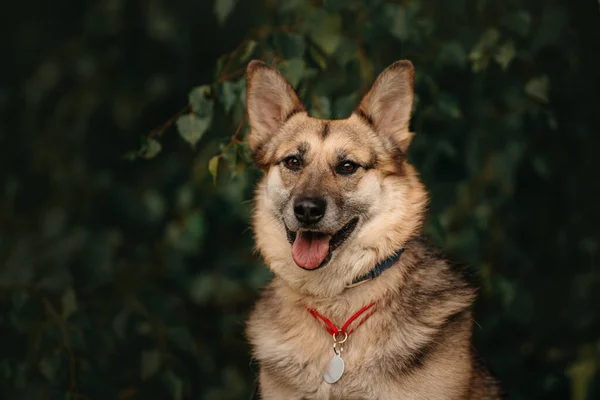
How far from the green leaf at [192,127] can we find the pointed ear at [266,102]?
233 millimetres

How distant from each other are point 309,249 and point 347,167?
1.51 ft

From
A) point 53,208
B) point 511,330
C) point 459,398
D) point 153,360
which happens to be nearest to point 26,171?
point 53,208

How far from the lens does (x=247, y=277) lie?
4.91 meters

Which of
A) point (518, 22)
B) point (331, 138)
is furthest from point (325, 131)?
point (518, 22)

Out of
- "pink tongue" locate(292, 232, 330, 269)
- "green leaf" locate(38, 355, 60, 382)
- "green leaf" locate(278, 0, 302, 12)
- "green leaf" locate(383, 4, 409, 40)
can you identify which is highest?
"green leaf" locate(278, 0, 302, 12)

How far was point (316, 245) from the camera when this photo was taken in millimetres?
3391

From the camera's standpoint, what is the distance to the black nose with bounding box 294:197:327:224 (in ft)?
10.9

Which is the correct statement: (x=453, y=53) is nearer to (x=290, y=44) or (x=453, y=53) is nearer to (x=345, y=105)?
(x=345, y=105)

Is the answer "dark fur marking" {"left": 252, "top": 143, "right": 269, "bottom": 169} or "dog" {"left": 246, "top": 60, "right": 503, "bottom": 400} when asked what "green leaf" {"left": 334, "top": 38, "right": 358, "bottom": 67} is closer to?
"dog" {"left": 246, "top": 60, "right": 503, "bottom": 400}

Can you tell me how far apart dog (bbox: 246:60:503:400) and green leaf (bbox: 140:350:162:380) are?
0.88 m

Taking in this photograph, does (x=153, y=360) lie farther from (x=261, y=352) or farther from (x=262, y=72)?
(x=262, y=72)

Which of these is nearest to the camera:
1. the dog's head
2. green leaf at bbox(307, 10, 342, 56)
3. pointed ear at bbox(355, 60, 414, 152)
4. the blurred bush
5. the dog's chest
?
the dog's chest

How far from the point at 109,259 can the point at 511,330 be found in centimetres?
268

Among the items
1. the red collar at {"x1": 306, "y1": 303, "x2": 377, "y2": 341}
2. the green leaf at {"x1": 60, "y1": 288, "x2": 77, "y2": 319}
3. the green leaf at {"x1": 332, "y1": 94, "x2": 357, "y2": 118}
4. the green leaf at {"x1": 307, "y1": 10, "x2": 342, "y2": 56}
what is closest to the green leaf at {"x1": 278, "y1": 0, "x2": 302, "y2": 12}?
the green leaf at {"x1": 307, "y1": 10, "x2": 342, "y2": 56}
